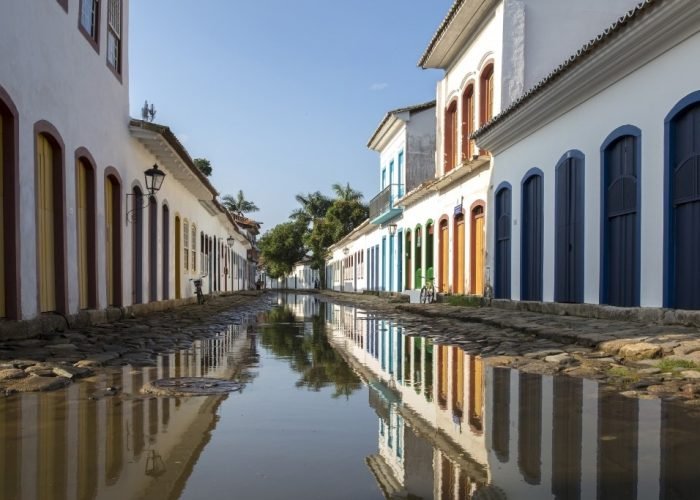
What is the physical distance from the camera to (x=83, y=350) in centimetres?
664

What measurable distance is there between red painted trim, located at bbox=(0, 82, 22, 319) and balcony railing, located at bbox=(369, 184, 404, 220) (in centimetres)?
2076

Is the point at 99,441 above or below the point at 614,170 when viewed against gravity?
below

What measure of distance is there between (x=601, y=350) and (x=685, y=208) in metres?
2.96

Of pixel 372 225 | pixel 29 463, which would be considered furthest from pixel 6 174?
pixel 372 225

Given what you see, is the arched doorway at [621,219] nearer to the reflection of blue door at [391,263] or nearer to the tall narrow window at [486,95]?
the tall narrow window at [486,95]

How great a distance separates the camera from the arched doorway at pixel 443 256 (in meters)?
20.0

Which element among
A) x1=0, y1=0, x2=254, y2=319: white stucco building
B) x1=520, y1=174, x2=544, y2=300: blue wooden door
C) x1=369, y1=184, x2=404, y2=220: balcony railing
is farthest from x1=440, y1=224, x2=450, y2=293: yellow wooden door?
x1=0, y1=0, x2=254, y2=319: white stucco building

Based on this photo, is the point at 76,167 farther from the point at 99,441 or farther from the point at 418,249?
the point at 418,249

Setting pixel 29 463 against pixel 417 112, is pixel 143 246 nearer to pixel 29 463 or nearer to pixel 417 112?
pixel 29 463

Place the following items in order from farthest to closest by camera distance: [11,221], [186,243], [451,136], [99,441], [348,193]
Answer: [348,193] < [451,136] < [186,243] < [11,221] < [99,441]

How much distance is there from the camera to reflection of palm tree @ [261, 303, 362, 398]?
510 cm

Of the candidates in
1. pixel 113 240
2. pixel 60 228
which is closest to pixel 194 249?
pixel 113 240

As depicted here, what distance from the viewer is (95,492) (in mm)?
2469

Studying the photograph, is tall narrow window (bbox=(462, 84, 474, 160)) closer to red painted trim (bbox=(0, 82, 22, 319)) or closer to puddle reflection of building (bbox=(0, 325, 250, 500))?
red painted trim (bbox=(0, 82, 22, 319))
